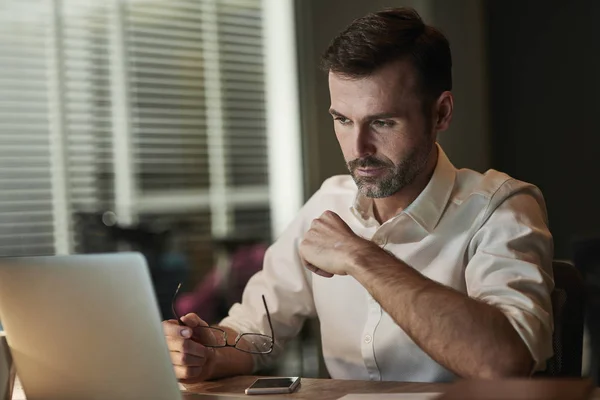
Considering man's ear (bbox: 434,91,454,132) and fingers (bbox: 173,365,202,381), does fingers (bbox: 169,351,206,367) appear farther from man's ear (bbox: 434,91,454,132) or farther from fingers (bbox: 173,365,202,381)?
man's ear (bbox: 434,91,454,132)

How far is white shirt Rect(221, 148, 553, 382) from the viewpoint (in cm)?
148

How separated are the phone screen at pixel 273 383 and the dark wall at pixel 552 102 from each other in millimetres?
2028

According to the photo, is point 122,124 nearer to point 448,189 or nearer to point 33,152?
point 33,152

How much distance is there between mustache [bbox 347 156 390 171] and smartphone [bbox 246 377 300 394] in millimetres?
474

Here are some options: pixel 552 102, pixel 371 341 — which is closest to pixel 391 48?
pixel 371 341

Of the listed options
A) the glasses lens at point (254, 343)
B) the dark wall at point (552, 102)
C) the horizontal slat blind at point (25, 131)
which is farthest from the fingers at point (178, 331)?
the horizontal slat blind at point (25, 131)

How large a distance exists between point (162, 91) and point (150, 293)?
2.93 m

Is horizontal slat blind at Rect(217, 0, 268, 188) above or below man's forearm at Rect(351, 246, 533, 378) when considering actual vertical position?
above

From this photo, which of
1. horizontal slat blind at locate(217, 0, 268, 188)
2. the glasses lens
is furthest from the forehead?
horizontal slat blind at locate(217, 0, 268, 188)

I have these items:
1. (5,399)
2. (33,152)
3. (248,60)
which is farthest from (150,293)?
(248,60)

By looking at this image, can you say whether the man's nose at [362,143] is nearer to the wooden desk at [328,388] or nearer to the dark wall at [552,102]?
the wooden desk at [328,388]

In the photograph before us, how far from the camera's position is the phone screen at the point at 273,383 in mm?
1371

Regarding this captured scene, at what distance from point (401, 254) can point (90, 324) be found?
752 millimetres

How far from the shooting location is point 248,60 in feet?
14.1
